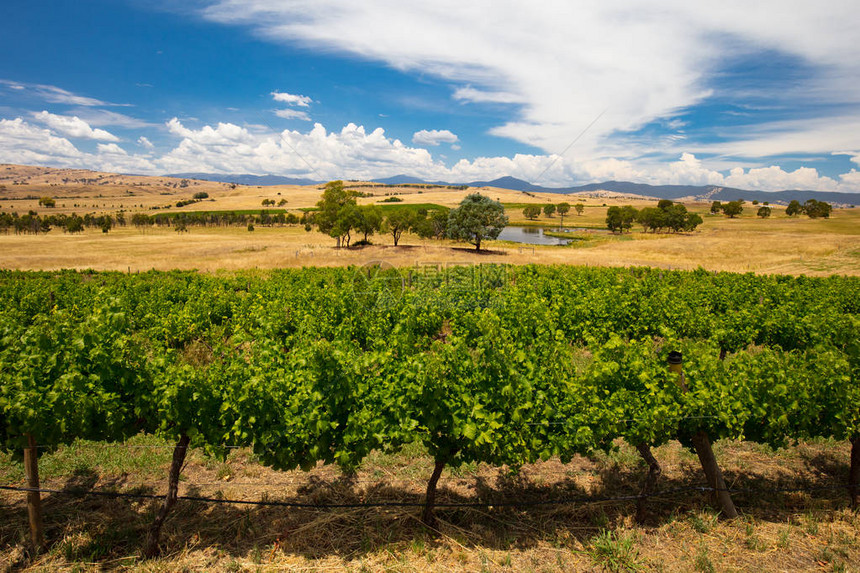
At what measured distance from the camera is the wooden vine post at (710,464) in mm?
6430

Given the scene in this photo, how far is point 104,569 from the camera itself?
217 inches

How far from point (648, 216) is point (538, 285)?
86846mm

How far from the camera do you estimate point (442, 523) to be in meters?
6.36

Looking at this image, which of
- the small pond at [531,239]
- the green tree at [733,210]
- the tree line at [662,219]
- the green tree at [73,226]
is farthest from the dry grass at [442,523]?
the green tree at [733,210]

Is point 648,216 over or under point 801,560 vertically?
over

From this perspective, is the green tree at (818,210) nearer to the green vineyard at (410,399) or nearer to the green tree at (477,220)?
the green tree at (477,220)

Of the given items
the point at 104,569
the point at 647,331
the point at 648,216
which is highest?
the point at 648,216

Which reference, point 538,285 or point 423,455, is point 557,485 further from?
point 538,285

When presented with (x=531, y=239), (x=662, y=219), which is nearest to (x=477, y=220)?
(x=531, y=239)

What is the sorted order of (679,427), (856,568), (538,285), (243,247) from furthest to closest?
(243,247) < (538,285) < (679,427) < (856,568)

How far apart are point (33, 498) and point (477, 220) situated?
166 ft

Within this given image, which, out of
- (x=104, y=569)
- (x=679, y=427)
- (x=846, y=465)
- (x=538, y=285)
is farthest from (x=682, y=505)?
(x=538, y=285)

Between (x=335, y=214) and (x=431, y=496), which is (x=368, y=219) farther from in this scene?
(x=431, y=496)

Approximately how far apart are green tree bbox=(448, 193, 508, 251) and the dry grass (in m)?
47.1
